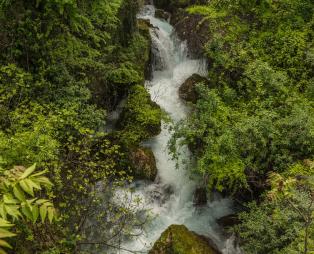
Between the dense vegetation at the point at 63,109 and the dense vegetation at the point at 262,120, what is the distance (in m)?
2.35

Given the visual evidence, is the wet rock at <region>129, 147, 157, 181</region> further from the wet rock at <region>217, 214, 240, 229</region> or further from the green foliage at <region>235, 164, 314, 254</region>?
the green foliage at <region>235, 164, 314, 254</region>

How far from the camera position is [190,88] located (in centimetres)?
1268

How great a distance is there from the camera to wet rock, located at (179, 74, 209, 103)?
12484mm

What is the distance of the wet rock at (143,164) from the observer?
943 centimetres

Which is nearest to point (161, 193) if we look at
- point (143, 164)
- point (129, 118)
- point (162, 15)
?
point (143, 164)

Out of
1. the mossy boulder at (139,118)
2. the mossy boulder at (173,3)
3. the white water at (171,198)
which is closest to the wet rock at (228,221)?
the white water at (171,198)

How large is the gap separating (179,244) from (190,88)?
676cm

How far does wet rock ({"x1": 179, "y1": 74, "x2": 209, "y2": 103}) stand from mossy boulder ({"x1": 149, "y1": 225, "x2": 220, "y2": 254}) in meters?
5.85

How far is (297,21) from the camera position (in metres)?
11.9

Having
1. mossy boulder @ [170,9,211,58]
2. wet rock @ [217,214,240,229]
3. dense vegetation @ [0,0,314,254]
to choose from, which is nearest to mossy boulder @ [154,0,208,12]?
mossy boulder @ [170,9,211,58]

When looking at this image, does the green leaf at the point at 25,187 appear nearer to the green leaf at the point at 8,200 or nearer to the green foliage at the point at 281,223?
the green leaf at the point at 8,200

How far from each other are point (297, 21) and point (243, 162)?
257 inches

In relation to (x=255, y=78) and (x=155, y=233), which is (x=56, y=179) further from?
(x=255, y=78)

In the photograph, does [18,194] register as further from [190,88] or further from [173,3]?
[173,3]
